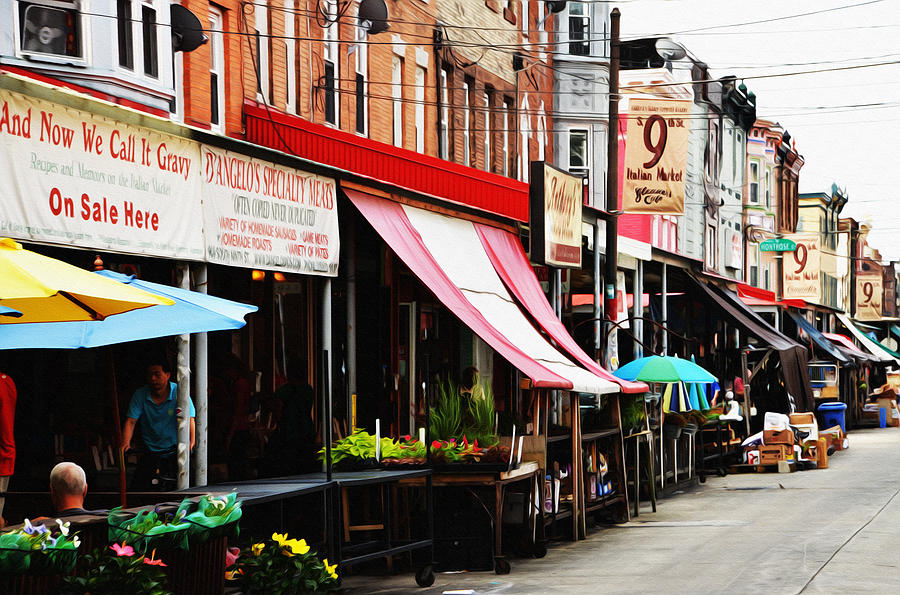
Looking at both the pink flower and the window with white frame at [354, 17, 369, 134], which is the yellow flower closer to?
the pink flower

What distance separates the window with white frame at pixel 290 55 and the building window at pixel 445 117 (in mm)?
6027

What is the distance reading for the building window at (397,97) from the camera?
24.3m

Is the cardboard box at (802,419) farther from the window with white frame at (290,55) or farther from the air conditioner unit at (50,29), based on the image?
the air conditioner unit at (50,29)

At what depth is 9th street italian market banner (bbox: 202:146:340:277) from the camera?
12.1 m

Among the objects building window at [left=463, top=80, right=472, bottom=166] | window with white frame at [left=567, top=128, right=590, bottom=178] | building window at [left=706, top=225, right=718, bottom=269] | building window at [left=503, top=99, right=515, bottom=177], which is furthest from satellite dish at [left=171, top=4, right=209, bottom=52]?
building window at [left=706, top=225, right=718, bottom=269]

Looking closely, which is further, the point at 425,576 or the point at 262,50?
the point at 262,50

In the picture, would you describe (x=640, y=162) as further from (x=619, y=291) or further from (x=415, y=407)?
(x=415, y=407)

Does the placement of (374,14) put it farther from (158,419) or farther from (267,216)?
(158,419)

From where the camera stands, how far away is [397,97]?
24.5 metres

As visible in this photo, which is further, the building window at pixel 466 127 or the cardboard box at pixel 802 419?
A: the cardboard box at pixel 802 419

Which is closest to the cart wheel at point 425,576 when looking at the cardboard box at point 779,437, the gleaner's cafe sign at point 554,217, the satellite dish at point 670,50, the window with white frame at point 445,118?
the gleaner's cafe sign at point 554,217

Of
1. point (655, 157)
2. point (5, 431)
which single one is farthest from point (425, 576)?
point (655, 157)

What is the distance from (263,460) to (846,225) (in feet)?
223

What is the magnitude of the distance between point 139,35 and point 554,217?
19.7ft
